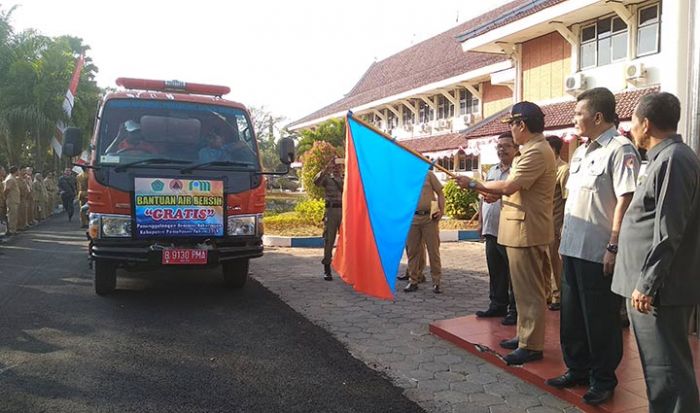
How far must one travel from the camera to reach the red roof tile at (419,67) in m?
25.1

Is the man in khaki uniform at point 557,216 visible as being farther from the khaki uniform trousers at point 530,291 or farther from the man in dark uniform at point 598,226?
the man in dark uniform at point 598,226

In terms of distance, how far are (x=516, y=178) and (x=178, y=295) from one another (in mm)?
4644

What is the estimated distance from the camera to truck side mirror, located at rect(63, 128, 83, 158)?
21.3ft

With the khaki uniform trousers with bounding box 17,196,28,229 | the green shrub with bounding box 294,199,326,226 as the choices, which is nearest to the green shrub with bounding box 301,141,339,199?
the green shrub with bounding box 294,199,326,226

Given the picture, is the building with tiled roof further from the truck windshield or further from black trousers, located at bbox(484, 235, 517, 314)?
the truck windshield

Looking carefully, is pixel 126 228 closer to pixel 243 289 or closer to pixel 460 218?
pixel 243 289

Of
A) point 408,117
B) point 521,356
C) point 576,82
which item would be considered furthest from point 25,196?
point 408,117

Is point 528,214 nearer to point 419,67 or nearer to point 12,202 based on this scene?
point 12,202

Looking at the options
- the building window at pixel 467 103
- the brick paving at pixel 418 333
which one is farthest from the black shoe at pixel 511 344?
the building window at pixel 467 103

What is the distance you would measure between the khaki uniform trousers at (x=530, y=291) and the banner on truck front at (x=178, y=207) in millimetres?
3296

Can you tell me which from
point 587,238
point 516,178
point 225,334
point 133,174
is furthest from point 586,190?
point 133,174

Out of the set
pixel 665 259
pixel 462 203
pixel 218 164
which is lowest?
pixel 462 203

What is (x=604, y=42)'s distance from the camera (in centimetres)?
1460

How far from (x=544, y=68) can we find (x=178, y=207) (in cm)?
1416
